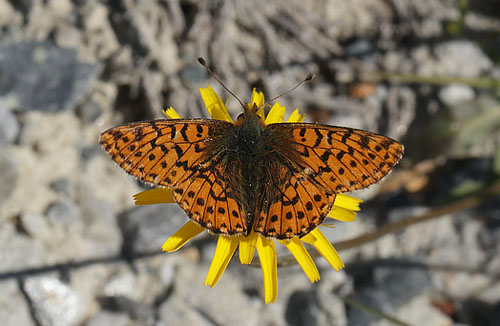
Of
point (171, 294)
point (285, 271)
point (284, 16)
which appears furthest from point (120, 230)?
point (284, 16)

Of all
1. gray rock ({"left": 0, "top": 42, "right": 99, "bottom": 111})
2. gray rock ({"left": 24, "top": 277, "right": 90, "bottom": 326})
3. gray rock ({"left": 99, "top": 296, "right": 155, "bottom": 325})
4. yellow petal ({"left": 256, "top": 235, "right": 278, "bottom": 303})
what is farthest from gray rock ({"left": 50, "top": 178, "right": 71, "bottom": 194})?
yellow petal ({"left": 256, "top": 235, "right": 278, "bottom": 303})

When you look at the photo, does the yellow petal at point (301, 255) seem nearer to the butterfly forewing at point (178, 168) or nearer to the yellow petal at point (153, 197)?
the butterfly forewing at point (178, 168)

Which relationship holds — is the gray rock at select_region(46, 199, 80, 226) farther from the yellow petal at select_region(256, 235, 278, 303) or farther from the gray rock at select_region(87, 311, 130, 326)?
the yellow petal at select_region(256, 235, 278, 303)

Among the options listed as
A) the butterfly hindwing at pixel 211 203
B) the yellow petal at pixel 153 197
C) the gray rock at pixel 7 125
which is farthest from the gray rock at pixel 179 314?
the gray rock at pixel 7 125

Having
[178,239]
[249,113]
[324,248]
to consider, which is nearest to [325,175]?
[324,248]

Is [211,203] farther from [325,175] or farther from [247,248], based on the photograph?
[325,175]

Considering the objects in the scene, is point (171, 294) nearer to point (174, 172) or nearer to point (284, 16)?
point (174, 172)
